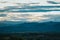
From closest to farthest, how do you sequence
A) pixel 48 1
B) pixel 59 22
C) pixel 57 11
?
pixel 59 22 → pixel 57 11 → pixel 48 1

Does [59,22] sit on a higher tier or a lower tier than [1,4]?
lower

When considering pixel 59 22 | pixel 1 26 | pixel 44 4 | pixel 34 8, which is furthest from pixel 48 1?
pixel 1 26

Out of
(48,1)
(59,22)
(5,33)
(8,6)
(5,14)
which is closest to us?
(5,33)

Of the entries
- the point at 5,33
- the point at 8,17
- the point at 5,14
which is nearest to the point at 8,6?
the point at 5,14

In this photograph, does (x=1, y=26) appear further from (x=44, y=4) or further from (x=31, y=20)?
(x=44, y=4)

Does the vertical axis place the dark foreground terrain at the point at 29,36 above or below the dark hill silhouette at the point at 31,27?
below

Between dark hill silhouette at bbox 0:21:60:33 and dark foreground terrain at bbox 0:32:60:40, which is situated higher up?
dark hill silhouette at bbox 0:21:60:33

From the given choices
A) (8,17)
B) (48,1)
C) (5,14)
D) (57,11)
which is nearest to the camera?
(8,17)

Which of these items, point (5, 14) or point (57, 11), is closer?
point (5, 14)

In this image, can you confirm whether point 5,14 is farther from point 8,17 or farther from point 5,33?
point 5,33
